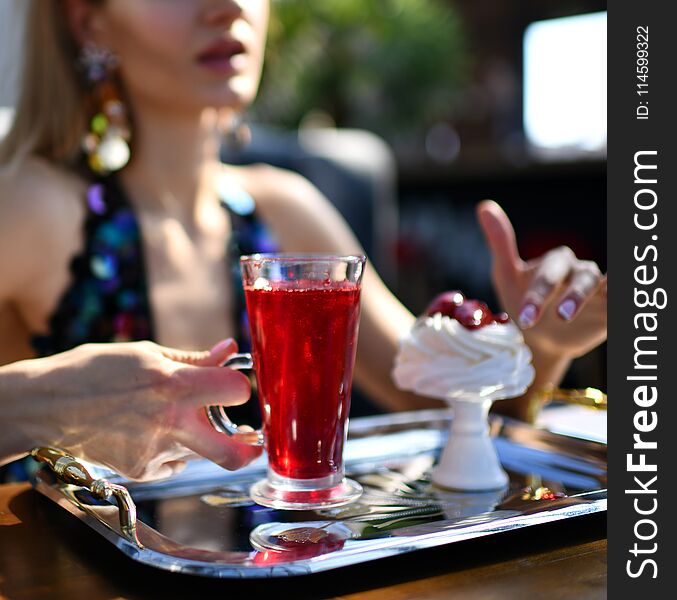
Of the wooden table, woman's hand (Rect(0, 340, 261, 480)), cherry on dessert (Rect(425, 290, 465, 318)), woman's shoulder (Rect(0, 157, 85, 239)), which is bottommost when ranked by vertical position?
the wooden table

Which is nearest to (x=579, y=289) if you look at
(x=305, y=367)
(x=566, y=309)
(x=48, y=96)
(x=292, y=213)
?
(x=566, y=309)

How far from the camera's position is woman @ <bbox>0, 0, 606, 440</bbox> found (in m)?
1.28

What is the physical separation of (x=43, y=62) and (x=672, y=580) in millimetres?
1195

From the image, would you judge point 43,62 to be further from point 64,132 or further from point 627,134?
point 627,134

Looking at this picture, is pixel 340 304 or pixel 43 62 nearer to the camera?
pixel 340 304

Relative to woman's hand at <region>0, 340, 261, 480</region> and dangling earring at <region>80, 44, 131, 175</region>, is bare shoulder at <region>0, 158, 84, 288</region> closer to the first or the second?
dangling earring at <region>80, 44, 131, 175</region>

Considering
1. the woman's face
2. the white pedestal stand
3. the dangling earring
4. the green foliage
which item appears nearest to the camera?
the white pedestal stand

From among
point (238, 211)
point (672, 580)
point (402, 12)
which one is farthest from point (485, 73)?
point (672, 580)

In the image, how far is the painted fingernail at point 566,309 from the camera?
94cm

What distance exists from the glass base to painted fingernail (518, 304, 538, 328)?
0.29 meters

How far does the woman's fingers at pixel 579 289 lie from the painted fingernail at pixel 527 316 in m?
0.03

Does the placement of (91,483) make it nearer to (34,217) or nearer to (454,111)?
(34,217)

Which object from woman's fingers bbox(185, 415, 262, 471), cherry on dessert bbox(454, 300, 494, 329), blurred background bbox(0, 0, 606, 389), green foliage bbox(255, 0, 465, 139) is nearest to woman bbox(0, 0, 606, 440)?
cherry on dessert bbox(454, 300, 494, 329)

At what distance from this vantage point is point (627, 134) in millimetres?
762
